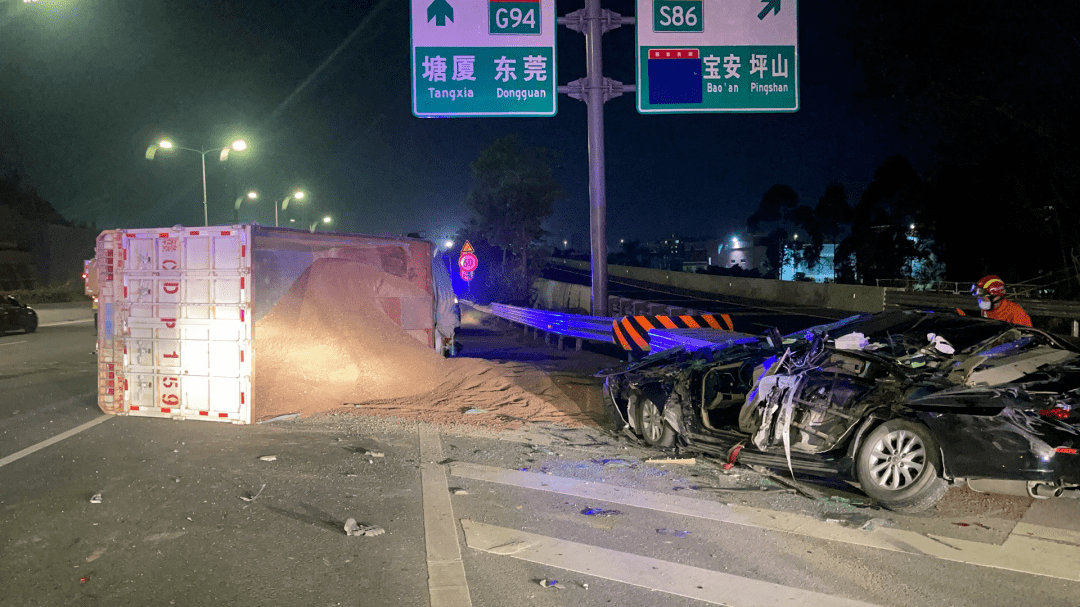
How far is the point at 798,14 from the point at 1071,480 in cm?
929

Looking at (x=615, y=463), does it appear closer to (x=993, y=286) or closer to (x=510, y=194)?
(x=993, y=286)

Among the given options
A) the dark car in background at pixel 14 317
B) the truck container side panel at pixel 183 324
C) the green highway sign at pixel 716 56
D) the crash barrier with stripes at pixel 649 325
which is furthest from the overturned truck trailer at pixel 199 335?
the dark car in background at pixel 14 317

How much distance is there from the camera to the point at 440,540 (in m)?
5.36

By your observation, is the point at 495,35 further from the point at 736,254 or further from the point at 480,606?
the point at 736,254

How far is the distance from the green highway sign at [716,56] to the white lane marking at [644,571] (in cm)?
872

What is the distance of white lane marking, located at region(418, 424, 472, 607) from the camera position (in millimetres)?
4438

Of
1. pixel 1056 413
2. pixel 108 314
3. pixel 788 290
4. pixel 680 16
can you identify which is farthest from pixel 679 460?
pixel 788 290

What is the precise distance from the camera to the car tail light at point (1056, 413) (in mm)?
5449

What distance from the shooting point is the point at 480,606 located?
428 cm

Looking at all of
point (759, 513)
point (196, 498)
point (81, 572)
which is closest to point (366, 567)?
point (81, 572)

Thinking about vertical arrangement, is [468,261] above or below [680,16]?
below

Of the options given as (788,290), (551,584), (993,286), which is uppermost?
(788,290)

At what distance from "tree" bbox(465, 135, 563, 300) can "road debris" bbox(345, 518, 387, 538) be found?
161 feet

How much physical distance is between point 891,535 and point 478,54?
373 inches
